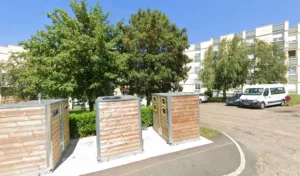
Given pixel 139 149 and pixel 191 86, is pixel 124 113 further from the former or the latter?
pixel 191 86

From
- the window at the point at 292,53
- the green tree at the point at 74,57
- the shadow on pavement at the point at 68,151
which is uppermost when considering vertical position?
the window at the point at 292,53

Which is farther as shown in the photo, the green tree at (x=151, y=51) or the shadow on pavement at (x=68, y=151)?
the green tree at (x=151, y=51)

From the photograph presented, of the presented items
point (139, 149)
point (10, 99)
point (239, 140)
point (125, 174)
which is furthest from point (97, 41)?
point (10, 99)

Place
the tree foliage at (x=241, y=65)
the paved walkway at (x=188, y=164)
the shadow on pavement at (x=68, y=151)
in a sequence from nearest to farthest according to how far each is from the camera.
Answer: the paved walkway at (x=188, y=164) < the shadow on pavement at (x=68, y=151) < the tree foliage at (x=241, y=65)

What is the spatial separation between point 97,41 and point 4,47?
34412 millimetres

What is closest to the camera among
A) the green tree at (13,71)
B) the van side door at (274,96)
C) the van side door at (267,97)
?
the van side door at (267,97)

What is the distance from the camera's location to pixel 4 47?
2903 centimetres

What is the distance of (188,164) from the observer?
411 centimetres

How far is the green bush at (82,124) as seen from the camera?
6422mm

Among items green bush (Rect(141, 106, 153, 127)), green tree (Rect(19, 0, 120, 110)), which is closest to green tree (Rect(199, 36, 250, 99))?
green bush (Rect(141, 106, 153, 127))

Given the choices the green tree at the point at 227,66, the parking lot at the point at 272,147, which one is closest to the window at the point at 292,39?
the green tree at the point at 227,66

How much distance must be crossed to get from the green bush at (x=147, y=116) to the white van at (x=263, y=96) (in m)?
11.0

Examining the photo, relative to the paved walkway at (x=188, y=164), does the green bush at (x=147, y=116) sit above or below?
above

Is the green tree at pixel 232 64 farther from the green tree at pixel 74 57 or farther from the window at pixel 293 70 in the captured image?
the window at pixel 293 70
